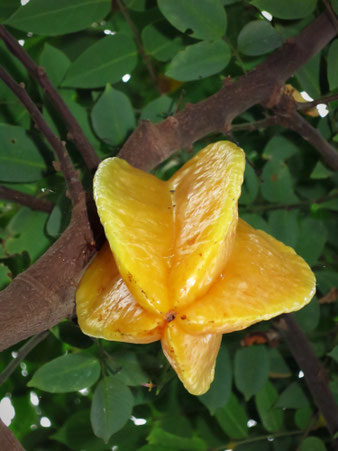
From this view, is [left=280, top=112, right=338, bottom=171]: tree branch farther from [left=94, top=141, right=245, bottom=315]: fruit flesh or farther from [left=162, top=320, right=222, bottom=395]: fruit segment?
[left=162, top=320, right=222, bottom=395]: fruit segment

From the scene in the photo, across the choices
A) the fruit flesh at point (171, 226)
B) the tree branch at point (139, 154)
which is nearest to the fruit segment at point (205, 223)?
the fruit flesh at point (171, 226)

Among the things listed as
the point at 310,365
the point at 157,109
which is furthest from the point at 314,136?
the point at 310,365

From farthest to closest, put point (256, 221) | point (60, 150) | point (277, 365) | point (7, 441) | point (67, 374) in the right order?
point (277, 365) → point (256, 221) → point (67, 374) → point (60, 150) → point (7, 441)

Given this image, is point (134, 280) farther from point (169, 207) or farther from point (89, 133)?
point (89, 133)

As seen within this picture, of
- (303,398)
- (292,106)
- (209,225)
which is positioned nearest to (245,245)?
(209,225)

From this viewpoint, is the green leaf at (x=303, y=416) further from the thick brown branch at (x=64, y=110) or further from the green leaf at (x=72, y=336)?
the thick brown branch at (x=64, y=110)

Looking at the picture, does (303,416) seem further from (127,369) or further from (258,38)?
(258,38)

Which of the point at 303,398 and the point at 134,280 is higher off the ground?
the point at 134,280
